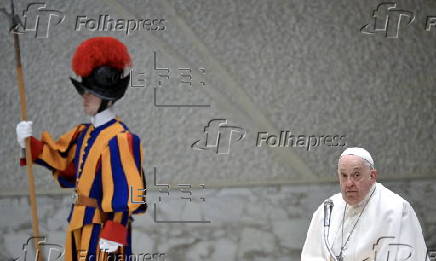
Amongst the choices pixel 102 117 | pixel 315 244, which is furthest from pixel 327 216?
pixel 102 117

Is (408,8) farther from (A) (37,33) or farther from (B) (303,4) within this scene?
(A) (37,33)

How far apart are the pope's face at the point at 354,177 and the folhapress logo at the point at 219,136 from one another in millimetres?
2130

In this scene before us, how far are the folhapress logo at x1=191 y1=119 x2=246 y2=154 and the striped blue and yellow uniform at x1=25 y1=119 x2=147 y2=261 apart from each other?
194 cm

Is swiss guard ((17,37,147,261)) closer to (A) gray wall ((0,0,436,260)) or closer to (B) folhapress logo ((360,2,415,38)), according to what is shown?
(A) gray wall ((0,0,436,260))

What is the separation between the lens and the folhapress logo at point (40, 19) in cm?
654

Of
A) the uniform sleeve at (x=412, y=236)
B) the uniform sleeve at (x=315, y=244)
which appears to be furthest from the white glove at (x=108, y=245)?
the uniform sleeve at (x=412, y=236)

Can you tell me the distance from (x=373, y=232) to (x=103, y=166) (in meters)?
1.42

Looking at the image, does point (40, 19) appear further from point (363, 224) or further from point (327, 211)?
point (363, 224)

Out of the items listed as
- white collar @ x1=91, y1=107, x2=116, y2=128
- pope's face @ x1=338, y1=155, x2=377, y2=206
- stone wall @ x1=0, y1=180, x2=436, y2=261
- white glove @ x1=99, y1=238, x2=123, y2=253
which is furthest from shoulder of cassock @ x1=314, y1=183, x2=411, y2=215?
stone wall @ x1=0, y1=180, x2=436, y2=261

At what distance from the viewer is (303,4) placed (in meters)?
6.61

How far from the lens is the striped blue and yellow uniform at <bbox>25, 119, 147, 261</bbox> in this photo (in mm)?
4438

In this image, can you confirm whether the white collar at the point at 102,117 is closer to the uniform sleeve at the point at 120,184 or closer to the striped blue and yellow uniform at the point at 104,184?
the striped blue and yellow uniform at the point at 104,184

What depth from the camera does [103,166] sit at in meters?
4.50

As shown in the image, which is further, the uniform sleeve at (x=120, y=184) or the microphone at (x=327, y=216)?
the microphone at (x=327, y=216)
